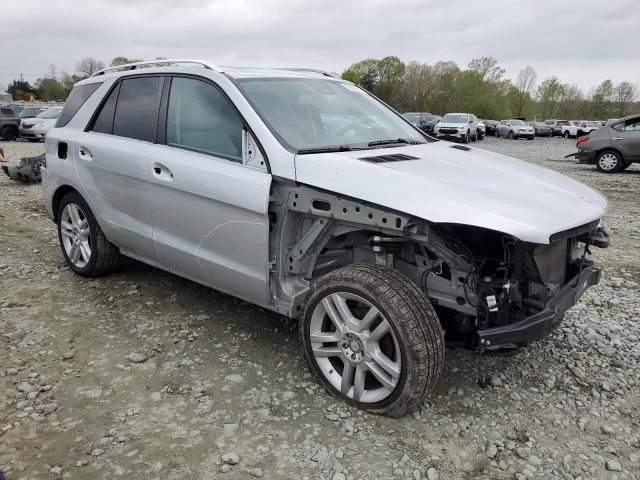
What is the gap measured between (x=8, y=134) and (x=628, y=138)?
2338 centimetres

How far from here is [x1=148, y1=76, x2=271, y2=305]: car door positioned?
122 inches

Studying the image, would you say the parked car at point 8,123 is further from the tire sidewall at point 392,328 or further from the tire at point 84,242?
the tire sidewall at point 392,328

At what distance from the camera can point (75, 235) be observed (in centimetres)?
472

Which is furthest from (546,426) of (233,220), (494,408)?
(233,220)

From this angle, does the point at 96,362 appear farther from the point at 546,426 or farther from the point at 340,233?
the point at 546,426

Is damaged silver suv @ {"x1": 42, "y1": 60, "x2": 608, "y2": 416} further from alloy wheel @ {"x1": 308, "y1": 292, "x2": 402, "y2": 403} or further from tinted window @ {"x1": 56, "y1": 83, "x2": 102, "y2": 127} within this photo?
tinted window @ {"x1": 56, "y1": 83, "x2": 102, "y2": 127}

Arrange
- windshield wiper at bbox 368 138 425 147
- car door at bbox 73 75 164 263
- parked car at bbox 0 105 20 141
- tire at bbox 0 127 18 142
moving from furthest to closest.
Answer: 1. tire at bbox 0 127 18 142
2. parked car at bbox 0 105 20 141
3. car door at bbox 73 75 164 263
4. windshield wiper at bbox 368 138 425 147

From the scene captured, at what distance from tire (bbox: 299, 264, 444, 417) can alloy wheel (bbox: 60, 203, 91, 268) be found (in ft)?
8.38

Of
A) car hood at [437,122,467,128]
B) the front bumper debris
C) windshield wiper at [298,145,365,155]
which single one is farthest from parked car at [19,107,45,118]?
the front bumper debris

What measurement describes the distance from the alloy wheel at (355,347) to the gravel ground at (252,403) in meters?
0.15

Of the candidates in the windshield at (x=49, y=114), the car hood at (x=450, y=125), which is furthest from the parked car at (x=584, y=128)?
the windshield at (x=49, y=114)

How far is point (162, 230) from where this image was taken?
3709 mm

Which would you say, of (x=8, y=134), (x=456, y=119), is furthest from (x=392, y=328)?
(x=456, y=119)

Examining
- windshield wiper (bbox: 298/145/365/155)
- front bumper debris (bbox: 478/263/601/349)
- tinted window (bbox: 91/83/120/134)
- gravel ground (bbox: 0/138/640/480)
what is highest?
tinted window (bbox: 91/83/120/134)
